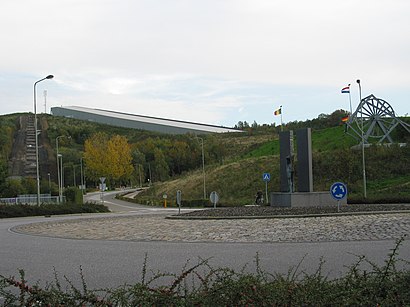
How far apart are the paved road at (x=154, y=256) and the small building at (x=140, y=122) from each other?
118 meters

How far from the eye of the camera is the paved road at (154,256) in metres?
10.6

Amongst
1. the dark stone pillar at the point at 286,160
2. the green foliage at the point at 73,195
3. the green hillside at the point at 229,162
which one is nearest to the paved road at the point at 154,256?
the dark stone pillar at the point at 286,160

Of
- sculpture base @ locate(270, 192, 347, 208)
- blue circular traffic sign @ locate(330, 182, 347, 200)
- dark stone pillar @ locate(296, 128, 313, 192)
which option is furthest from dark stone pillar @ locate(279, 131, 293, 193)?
blue circular traffic sign @ locate(330, 182, 347, 200)

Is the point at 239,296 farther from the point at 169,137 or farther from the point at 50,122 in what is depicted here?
the point at 50,122

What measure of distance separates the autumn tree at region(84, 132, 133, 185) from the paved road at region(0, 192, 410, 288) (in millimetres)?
70026

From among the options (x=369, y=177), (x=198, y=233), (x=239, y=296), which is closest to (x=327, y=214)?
(x=198, y=233)

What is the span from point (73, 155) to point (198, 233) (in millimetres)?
98229

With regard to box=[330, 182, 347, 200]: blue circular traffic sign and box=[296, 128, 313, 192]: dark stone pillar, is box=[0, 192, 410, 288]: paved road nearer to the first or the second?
box=[330, 182, 347, 200]: blue circular traffic sign

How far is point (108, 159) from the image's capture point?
8700 cm

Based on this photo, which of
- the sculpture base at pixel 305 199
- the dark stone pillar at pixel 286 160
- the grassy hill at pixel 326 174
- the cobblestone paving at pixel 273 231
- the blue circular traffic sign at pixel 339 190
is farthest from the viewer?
the grassy hill at pixel 326 174

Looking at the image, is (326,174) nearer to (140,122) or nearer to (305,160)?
(305,160)

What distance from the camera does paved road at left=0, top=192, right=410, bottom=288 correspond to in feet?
34.7

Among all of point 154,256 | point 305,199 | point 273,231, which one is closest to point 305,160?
point 305,199

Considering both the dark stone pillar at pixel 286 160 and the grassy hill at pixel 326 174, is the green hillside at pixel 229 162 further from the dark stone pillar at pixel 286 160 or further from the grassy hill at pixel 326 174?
the dark stone pillar at pixel 286 160
